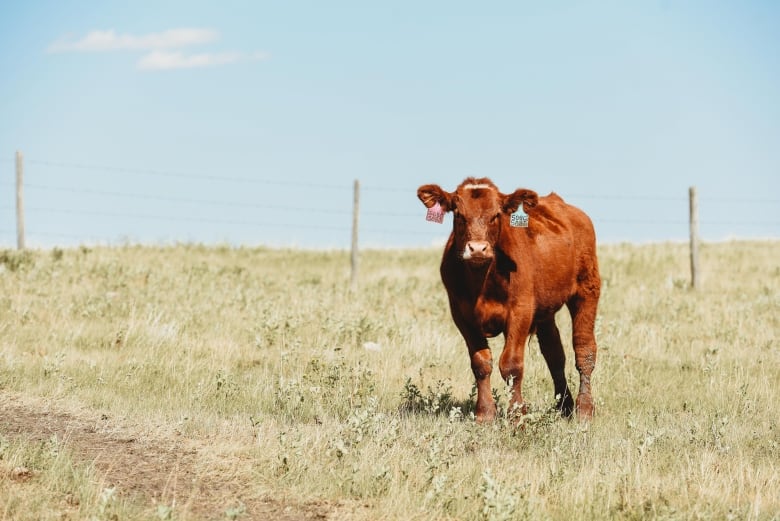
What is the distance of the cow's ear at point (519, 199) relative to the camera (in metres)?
8.73

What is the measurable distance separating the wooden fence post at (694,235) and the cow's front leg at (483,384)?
14.4 meters

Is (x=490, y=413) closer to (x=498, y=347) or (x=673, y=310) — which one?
(x=498, y=347)

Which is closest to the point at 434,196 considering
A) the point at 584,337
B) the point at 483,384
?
the point at 483,384

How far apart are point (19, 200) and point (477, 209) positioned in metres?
19.2

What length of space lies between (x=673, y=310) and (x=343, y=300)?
624 centimetres

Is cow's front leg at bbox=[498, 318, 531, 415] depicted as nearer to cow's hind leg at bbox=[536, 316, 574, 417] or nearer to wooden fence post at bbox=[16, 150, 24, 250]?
cow's hind leg at bbox=[536, 316, 574, 417]

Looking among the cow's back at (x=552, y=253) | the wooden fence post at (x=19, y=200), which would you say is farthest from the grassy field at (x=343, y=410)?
the wooden fence post at (x=19, y=200)

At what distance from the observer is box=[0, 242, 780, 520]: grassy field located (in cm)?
627

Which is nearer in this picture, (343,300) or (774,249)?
(343,300)

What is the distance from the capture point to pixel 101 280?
1845 cm

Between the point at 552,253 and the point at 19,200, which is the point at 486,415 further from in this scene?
the point at 19,200

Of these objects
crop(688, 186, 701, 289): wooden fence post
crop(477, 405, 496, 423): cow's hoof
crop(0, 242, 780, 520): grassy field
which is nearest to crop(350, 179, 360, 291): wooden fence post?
crop(0, 242, 780, 520): grassy field

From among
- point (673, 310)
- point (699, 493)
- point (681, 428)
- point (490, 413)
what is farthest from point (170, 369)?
point (673, 310)

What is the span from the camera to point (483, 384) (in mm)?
8539
